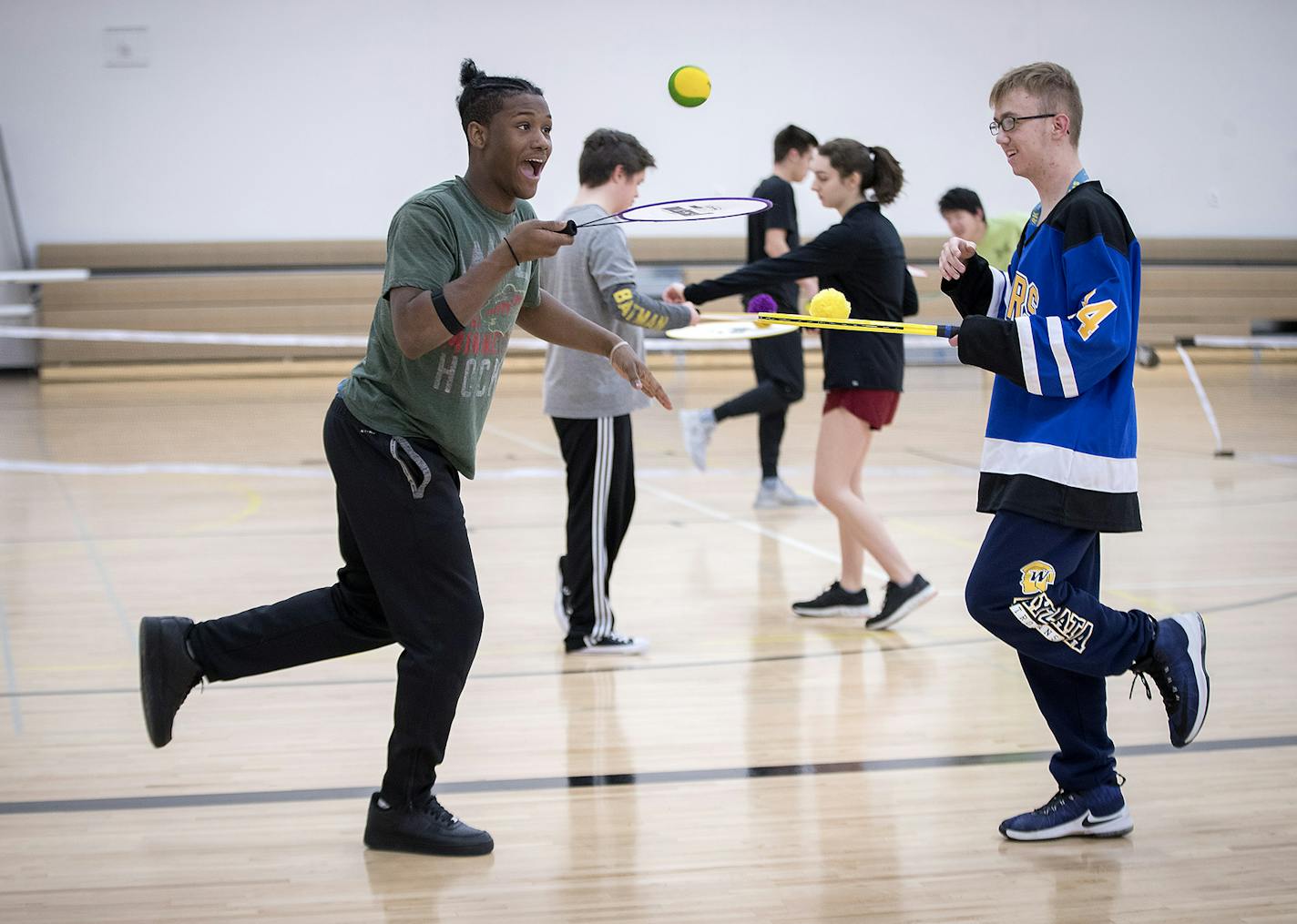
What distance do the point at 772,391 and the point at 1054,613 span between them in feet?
15.5

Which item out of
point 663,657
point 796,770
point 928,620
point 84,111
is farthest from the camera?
point 84,111

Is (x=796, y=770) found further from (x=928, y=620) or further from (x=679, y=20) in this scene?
(x=679, y=20)

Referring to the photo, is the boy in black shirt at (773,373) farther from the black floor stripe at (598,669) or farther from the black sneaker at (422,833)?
the black sneaker at (422,833)

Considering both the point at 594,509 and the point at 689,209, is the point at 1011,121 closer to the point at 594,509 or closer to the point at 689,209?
the point at 689,209

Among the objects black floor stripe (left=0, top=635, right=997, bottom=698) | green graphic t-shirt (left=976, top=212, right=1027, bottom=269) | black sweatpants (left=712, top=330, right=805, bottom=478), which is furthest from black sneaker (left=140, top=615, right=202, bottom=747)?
green graphic t-shirt (left=976, top=212, right=1027, bottom=269)

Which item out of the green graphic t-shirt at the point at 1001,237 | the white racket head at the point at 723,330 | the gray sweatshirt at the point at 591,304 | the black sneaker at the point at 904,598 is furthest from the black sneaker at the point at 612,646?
the green graphic t-shirt at the point at 1001,237

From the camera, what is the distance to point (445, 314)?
8.31 ft

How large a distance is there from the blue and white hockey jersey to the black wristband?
3.40 feet

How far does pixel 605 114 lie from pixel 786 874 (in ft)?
47.0

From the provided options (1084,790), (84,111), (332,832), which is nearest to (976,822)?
(1084,790)

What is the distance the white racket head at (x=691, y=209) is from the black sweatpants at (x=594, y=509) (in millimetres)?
1461

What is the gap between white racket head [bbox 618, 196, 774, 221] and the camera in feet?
9.50

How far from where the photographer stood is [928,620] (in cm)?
499

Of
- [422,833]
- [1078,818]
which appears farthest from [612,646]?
[1078,818]
